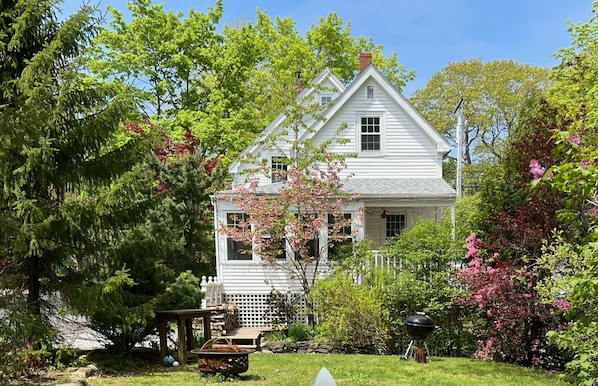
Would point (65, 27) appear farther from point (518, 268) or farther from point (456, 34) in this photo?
point (456, 34)

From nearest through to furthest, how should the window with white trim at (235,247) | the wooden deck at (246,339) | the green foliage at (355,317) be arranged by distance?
the green foliage at (355,317) < the wooden deck at (246,339) < the window with white trim at (235,247)

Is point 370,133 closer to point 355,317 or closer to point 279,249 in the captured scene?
point 279,249

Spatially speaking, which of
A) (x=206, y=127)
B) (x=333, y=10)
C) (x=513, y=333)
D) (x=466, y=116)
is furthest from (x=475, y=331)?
(x=466, y=116)

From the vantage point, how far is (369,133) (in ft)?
55.1

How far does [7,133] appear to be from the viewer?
14.4ft

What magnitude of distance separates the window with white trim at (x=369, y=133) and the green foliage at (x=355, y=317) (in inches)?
269

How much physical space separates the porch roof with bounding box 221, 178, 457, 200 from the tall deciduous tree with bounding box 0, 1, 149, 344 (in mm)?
6247

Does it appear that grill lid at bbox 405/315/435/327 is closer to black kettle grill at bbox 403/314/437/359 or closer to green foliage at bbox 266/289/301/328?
black kettle grill at bbox 403/314/437/359

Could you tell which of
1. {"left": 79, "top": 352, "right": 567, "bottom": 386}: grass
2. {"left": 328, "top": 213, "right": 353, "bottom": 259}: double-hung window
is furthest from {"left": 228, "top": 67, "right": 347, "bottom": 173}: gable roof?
{"left": 79, "top": 352, "right": 567, "bottom": 386}: grass

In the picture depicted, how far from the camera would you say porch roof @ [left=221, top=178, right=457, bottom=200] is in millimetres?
14404

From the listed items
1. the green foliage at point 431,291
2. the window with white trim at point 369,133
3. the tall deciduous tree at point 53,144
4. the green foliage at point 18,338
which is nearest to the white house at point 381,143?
the window with white trim at point 369,133

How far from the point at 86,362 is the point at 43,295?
55.4 inches

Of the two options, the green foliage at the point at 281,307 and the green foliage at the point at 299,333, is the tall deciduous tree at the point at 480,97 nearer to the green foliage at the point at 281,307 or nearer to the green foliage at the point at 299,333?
the green foliage at the point at 281,307

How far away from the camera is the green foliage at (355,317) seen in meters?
10.7
